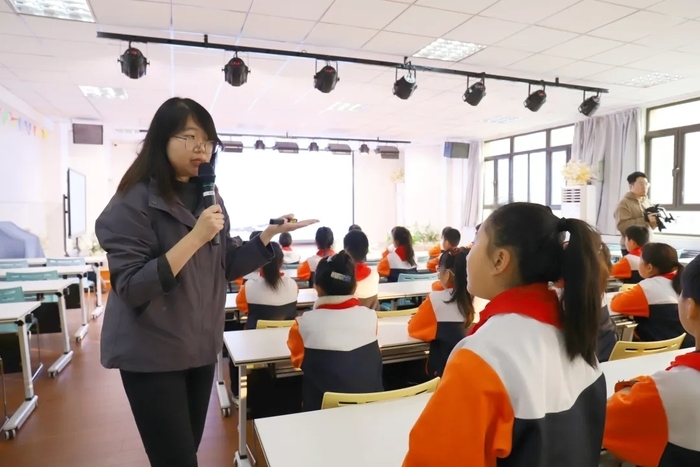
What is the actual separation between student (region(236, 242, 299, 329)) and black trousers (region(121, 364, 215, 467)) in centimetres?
192

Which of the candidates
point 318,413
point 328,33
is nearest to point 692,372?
point 318,413

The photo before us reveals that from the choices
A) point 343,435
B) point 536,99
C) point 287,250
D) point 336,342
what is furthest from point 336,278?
point 536,99

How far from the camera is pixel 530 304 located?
871 millimetres

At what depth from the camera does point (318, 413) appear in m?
1.45

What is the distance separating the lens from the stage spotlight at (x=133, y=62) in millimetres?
4100

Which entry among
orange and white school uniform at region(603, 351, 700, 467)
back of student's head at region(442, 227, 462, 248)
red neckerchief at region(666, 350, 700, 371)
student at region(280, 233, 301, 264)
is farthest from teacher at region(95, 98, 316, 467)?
student at region(280, 233, 301, 264)

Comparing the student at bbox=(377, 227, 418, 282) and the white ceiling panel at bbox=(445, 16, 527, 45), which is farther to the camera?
the student at bbox=(377, 227, 418, 282)

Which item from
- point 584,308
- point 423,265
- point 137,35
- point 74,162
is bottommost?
point 423,265

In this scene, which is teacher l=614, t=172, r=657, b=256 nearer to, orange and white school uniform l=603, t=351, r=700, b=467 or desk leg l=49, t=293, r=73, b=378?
orange and white school uniform l=603, t=351, r=700, b=467

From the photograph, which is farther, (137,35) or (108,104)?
(108,104)

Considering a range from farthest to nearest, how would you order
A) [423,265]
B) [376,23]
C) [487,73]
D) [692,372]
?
1. [423,265]
2. [487,73]
3. [376,23]
4. [692,372]

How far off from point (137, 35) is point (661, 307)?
4653mm

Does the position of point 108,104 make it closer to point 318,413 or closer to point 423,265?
point 423,265

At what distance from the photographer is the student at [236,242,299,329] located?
3.15 meters
